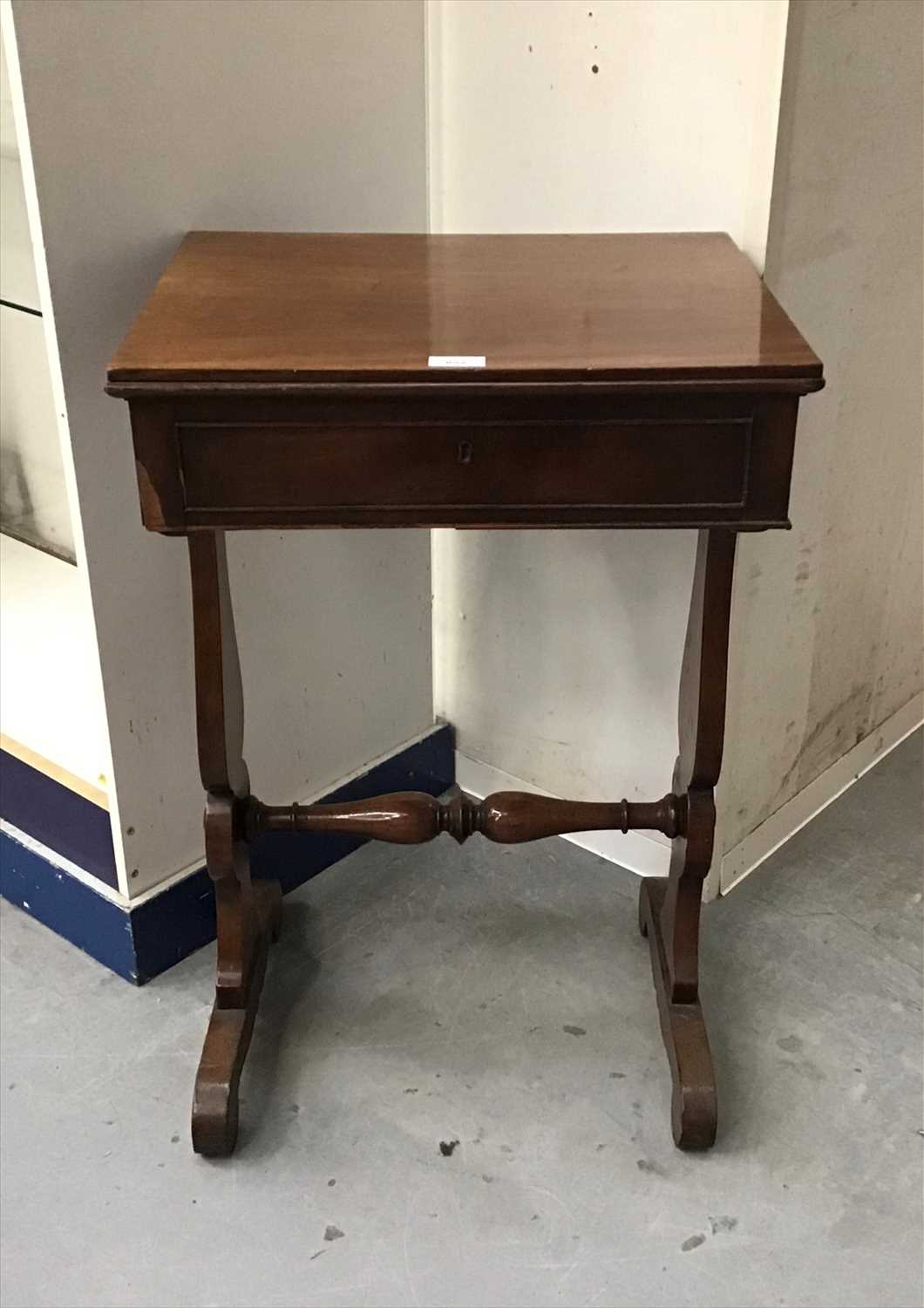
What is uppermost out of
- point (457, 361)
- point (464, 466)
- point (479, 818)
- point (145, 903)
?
point (457, 361)

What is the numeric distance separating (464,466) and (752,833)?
1063 millimetres

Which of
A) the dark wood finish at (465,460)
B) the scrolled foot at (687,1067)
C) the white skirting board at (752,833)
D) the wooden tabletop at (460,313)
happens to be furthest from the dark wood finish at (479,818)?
the wooden tabletop at (460,313)

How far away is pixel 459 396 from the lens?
1.21m

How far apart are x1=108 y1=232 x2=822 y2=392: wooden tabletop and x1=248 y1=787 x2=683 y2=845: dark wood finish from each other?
645 millimetres

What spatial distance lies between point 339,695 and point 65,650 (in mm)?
456

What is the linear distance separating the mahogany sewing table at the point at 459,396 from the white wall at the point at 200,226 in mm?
131

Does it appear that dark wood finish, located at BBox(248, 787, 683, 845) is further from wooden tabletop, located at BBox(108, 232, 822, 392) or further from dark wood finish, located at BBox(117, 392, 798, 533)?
wooden tabletop, located at BBox(108, 232, 822, 392)

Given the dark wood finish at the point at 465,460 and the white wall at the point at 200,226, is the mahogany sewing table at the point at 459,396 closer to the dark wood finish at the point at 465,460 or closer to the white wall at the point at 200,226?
the dark wood finish at the point at 465,460

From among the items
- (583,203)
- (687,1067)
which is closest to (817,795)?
(687,1067)

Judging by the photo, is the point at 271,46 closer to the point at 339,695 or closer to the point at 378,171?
the point at 378,171

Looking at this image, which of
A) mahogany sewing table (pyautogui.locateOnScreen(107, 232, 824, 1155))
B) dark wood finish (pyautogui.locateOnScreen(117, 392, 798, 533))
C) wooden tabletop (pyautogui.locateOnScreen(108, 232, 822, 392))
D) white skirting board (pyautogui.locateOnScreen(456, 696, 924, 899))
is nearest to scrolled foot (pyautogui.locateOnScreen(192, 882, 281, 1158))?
mahogany sewing table (pyautogui.locateOnScreen(107, 232, 824, 1155))

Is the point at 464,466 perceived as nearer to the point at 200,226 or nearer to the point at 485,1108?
the point at 200,226

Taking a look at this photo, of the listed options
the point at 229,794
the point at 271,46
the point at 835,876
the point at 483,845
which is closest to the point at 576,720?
the point at 483,845

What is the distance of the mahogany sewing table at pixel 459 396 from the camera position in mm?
1193
